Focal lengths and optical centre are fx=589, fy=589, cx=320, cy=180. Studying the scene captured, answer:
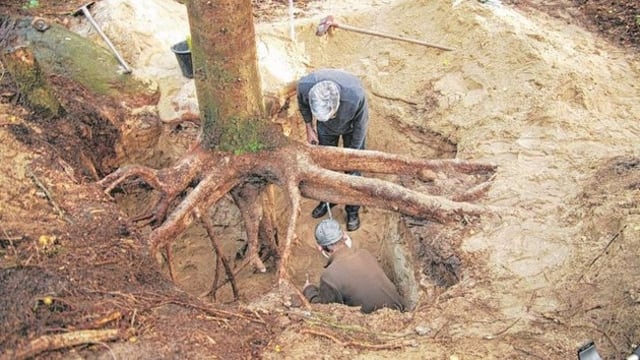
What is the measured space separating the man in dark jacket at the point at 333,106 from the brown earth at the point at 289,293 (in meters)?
1.20

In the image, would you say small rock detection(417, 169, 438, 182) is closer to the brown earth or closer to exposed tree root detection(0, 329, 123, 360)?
the brown earth

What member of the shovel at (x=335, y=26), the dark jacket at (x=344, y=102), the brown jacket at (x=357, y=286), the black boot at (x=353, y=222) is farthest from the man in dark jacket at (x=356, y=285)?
the shovel at (x=335, y=26)

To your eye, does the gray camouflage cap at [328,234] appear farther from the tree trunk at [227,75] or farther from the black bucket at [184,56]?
the black bucket at [184,56]

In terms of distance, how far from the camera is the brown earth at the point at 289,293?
3359 mm

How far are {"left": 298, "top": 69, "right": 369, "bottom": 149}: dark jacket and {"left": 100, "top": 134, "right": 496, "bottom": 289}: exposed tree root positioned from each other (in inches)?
19.2

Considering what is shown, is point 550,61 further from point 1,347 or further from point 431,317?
point 1,347

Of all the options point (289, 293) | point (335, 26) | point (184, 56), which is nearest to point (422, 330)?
point (289, 293)

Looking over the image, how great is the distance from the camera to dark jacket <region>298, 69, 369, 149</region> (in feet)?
18.4

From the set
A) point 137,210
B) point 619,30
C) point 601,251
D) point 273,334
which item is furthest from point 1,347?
point 619,30

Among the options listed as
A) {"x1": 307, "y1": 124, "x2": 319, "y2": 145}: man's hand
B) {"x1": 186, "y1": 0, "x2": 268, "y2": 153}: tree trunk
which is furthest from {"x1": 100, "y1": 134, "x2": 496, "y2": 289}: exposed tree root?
{"x1": 307, "y1": 124, "x2": 319, "y2": 145}: man's hand

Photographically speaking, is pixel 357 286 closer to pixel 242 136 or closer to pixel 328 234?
pixel 328 234

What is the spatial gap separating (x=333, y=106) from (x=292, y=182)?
873 millimetres

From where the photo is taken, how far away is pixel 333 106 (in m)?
5.41

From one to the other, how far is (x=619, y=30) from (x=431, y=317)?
499cm
